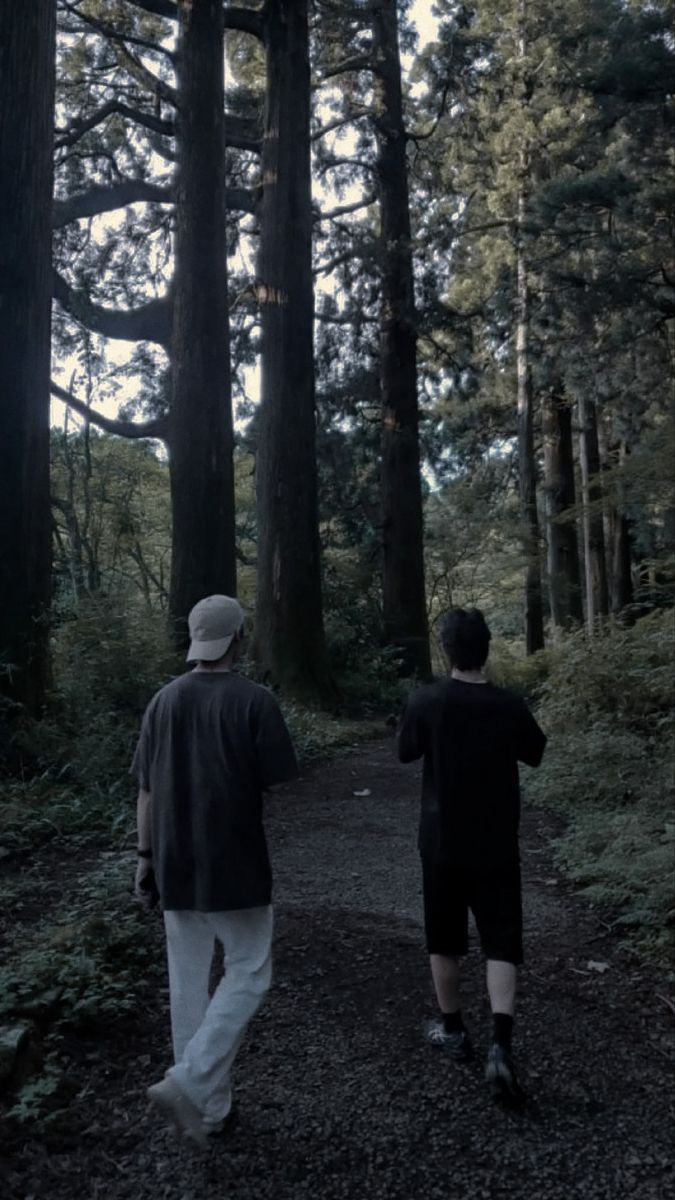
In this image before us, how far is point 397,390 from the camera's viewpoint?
20.2 metres

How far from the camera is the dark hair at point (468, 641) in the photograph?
4.05 meters

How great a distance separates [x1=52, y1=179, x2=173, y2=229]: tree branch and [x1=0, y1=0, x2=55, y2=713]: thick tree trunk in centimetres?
962

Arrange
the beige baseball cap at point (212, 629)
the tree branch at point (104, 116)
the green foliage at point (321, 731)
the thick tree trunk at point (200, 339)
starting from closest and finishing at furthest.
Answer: the beige baseball cap at point (212, 629), the green foliage at point (321, 731), the thick tree trunk at point (200, 339), the tree branch at point (104, 116)

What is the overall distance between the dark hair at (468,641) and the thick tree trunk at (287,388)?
34.1 ft

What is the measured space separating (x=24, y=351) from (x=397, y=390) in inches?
463

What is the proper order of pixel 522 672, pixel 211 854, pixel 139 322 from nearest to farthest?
pixel 211 854
pixel 139 322
pixel 522 672

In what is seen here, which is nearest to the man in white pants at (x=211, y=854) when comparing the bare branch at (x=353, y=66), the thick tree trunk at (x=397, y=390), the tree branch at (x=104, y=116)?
the tree branch at (x=104, y=116)

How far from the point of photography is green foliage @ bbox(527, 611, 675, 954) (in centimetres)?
600

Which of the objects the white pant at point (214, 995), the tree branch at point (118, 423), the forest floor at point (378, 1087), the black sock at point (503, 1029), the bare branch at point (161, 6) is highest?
the bare branch at point (161, 6)

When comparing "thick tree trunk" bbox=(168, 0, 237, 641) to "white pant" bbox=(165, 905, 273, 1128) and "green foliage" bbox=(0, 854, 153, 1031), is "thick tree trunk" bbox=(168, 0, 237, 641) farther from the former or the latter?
"white pant" bbox=(165, 905, 273, 1128)

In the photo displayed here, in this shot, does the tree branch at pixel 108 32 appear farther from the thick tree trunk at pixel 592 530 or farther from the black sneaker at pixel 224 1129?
the black sneaker at pixel 224 1129

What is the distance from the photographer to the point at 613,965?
5355 millimetres

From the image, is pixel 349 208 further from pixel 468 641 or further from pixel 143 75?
pixel 468 641

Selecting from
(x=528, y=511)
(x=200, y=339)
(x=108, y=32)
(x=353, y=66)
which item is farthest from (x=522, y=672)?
(x=108, y=32)
